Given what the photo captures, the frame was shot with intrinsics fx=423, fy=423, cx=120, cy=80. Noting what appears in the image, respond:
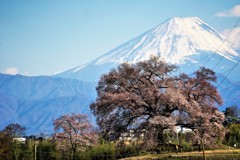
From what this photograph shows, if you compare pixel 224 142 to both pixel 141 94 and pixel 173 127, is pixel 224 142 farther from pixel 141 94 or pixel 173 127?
pixel 141 94

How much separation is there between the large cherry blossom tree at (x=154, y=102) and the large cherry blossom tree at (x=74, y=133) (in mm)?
5749

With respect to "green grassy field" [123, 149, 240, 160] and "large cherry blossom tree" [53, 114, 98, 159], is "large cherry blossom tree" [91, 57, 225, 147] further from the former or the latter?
"large cherry blossom tree" [53, 114, 98, 159]

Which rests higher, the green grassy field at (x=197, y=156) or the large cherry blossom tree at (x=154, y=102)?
the large cherry blossom tree at (x=154, y=102)

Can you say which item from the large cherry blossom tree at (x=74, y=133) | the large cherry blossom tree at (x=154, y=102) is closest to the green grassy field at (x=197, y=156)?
the large cherry blossom tree at (x=154, y=102)

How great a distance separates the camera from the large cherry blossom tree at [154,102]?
99.0 ft

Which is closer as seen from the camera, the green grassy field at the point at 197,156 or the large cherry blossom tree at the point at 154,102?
the green grassy field at the point at 197,156

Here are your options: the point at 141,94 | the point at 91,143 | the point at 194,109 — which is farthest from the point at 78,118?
the point at 194,109

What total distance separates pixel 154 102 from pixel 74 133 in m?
11.2

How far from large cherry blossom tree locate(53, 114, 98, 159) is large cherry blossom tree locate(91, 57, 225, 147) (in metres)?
Result: 5.75

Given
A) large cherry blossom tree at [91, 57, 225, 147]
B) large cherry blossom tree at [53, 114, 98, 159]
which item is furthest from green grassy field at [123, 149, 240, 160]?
large cherry blossom tree at [53, 114, 98, 159]

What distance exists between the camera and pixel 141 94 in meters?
31.4

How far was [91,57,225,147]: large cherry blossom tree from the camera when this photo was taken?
99.0 feet

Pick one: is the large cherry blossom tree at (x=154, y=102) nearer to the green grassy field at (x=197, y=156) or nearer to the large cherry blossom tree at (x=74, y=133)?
the green grassy field at (x=197, y=156)

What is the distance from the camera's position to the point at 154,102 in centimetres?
3083
